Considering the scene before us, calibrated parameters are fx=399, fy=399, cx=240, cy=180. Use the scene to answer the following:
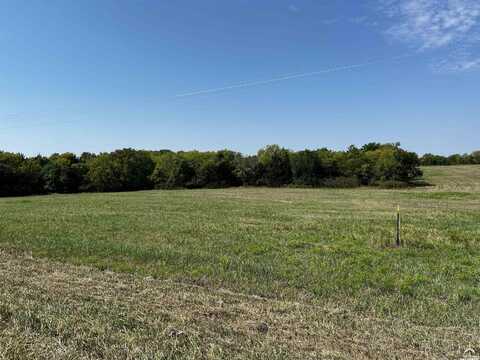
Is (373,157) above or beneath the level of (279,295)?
above

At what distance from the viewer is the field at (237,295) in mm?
4902

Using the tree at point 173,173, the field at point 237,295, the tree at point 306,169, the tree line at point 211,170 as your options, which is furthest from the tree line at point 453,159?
the field at point 237,295

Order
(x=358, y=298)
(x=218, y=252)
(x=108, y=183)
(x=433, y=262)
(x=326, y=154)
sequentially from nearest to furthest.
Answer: (x=358, y=298)
(x=433, y=262)
(x=218, y=252)
(x=108, y=183)
(x=326, y=154)

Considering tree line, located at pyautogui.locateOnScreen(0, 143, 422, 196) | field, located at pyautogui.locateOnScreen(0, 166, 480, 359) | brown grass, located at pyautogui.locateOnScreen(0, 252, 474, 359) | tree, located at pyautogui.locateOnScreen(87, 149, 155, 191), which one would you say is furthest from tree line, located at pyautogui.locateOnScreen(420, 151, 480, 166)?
brown grass, located at pyautogui.locateOnScreen(0, 252, 474, 359)

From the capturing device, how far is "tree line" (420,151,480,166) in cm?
11924

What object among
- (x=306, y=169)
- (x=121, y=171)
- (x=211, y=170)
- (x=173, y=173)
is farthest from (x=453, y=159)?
(x=121, y=171)

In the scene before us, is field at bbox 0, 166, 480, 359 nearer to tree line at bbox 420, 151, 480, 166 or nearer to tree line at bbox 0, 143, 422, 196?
tree line at bbox 0, 143, 422, 196

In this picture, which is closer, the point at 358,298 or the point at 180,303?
the point at 180,303

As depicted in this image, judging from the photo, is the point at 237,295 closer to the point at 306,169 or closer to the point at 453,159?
the point at 306,169

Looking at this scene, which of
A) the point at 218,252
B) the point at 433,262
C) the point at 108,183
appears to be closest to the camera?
the point at 433,262

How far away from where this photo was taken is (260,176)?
81500 millimetres

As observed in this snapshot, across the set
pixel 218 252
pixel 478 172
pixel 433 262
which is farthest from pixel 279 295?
pixel 478 172

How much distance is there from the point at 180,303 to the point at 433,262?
26.2 feet

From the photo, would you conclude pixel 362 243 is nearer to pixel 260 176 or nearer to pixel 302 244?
pixel 302 244
